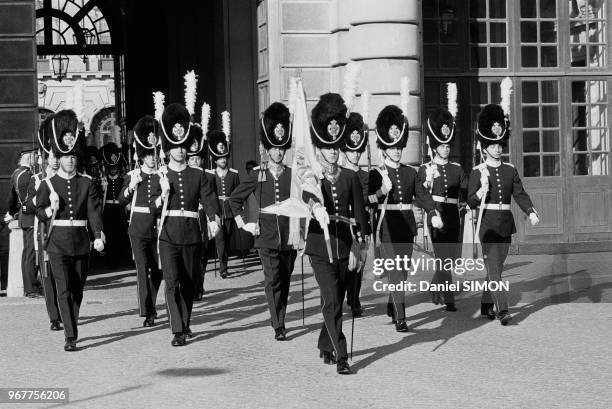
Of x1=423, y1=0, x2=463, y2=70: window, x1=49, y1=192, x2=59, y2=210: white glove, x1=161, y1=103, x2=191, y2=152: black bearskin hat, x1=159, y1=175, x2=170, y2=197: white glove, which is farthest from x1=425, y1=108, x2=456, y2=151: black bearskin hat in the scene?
x1=423, y1=0, x2=463, y2=70: window

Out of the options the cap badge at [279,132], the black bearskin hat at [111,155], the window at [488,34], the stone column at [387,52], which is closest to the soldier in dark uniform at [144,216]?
the cap badge at [279,132]

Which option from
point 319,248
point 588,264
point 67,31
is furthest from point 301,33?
point 67,31

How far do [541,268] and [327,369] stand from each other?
786 centimetres

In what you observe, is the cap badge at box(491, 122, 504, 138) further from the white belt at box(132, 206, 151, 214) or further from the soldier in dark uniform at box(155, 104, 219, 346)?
Answer: the white belt at box(132, 206, 151, 214)

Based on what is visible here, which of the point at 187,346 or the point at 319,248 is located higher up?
the point at 319,248

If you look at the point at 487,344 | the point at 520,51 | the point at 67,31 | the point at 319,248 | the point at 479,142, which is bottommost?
the point at 487,344

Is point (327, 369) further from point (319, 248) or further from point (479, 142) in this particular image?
point (479, 142)

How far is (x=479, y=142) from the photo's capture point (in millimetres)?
13773

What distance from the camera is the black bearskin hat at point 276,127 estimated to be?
41.3 ft

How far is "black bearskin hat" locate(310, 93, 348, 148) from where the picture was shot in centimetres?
1076

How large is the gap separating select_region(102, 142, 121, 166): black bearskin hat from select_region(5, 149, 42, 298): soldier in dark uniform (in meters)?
4.77

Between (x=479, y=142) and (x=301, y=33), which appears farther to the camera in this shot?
(x=301, y=33)

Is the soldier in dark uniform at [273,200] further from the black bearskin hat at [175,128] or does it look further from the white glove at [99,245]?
the white glove at [99,245]

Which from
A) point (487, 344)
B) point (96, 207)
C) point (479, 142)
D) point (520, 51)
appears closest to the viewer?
point (487, 344)
